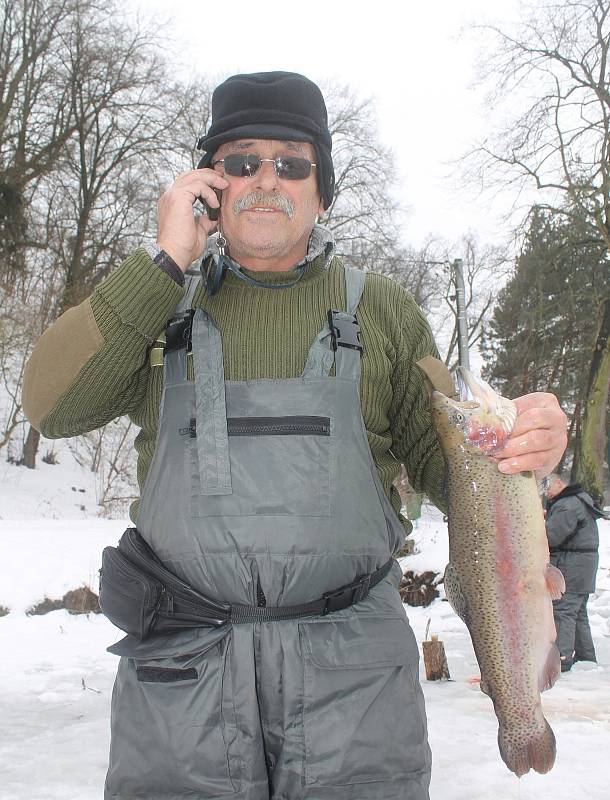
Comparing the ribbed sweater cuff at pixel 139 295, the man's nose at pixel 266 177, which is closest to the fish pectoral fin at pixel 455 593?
the ribbed sweater cuff at pixel 139 295

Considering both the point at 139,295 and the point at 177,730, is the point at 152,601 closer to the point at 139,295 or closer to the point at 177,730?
the point at 177,730

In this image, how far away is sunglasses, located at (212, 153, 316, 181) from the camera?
101 inches

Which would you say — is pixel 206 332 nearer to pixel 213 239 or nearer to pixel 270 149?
pixel 213 239

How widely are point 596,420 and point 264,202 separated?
16.6 meters

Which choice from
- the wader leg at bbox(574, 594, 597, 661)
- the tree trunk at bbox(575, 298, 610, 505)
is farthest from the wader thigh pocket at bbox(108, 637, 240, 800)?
the tree trunk at bbox(575, 298, 610, 505)

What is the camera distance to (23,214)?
69.2ft

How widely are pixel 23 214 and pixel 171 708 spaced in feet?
69.7

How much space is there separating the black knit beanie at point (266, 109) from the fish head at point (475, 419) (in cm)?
102

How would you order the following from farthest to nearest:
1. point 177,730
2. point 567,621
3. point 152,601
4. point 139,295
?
point 567,621, point 139,295, point 152,601, point 177,730

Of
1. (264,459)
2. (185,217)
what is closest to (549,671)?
(264,459)

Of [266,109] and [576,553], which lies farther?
[576,553]

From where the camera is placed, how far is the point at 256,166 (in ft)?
8.45

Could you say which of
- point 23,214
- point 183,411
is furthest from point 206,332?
point 23,214

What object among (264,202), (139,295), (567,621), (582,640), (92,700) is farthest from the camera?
(582,640)
